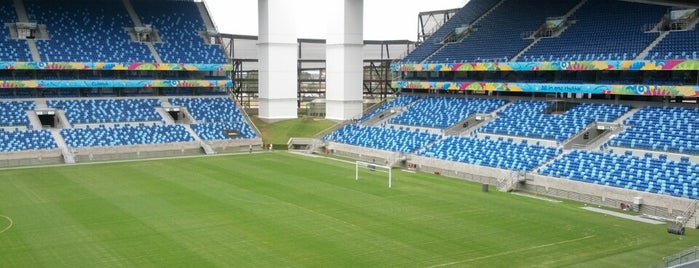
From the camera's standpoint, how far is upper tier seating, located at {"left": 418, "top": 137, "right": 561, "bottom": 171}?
4066cm

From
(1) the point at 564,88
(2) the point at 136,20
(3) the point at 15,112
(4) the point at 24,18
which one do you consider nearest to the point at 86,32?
(2) the point at 136,20

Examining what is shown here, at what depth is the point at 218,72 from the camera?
66.1 metres

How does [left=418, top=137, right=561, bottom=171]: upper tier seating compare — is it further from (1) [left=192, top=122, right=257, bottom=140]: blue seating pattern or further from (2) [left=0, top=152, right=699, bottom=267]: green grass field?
(1) [left=192, top=122, right=257, bottom=140]: blue seating pattern

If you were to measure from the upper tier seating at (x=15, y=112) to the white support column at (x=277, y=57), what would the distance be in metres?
20.8

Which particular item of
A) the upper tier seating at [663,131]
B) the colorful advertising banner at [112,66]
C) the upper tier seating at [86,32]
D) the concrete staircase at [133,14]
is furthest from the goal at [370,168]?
the concrete staircase at [133,14]

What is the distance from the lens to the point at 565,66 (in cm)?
4716

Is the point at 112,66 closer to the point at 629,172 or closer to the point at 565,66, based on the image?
the point at 565,66

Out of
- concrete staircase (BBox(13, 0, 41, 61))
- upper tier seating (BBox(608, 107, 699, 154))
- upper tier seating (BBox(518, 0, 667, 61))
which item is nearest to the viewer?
upper tier seating (BBox(608, 107, 699, 154))

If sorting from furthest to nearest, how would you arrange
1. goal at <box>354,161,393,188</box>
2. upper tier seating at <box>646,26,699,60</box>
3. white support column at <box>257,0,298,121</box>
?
white support column at <box>257,0,298,121</box>
upper tier seating at <box>646,26,699,60</box>
goal at <box>354,161,393,188</box>

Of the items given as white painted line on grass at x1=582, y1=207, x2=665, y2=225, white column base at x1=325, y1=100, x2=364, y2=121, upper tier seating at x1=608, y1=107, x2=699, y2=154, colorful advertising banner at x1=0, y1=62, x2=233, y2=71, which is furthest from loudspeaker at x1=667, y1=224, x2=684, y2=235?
colorful advertising banner at x1=0, y1=62, x2=233, y2=71

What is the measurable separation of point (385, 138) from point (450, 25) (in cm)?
1829

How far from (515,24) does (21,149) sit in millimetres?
41545

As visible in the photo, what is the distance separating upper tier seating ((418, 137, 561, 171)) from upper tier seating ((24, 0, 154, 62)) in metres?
30.6

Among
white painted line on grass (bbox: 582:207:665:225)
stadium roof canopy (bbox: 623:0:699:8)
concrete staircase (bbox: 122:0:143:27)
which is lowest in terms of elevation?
white painted line on grass (bbox: 582:207:665:225)
